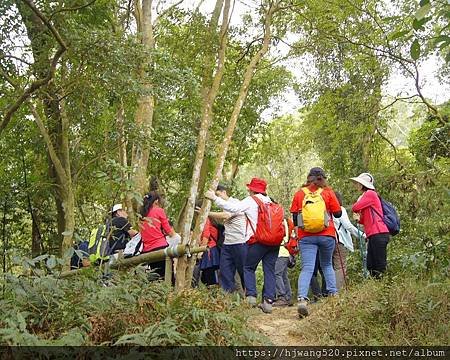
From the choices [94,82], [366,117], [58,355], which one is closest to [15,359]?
[58,355]

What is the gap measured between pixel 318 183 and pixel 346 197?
25.6ft

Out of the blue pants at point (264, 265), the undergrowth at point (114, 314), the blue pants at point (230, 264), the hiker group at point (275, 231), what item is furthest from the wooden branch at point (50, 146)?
the undergrowth at point (114, 314)

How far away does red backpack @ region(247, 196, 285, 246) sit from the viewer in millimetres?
6324

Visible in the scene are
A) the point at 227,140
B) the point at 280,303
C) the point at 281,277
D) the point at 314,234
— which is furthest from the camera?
the point at 281,277

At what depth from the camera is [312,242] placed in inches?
239

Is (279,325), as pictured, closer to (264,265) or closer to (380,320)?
(264,265)

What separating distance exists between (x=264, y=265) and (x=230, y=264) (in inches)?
28.9

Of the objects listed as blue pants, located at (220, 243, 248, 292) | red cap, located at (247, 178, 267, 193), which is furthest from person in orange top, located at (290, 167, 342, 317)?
blue pants, located at (220, 243, 248, 292)

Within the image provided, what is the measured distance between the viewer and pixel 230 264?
23.6 ft

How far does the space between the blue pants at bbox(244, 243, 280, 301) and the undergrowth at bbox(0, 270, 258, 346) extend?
6.53ft

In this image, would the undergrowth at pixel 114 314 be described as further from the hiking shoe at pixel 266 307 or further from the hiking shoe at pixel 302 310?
the hiking shoe at pixel 266 307

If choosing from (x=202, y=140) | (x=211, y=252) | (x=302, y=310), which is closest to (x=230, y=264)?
(x=211, y=252)

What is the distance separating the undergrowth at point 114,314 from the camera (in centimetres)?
362

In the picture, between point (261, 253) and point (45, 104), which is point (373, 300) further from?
point (45, 104)
